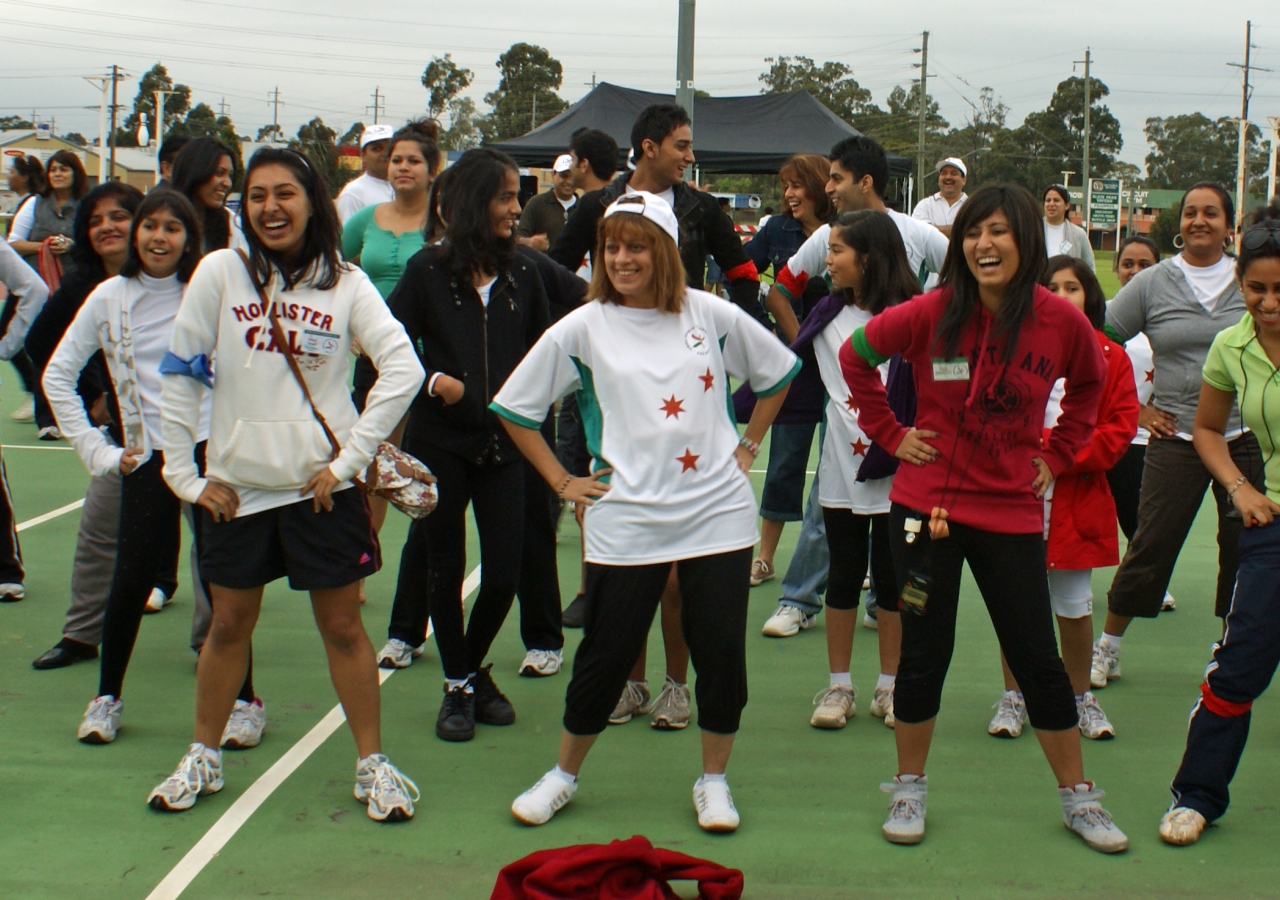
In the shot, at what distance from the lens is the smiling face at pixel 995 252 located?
362 cm

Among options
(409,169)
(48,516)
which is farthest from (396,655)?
(48,516)

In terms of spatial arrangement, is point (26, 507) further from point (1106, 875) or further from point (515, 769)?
point (1106, 875)

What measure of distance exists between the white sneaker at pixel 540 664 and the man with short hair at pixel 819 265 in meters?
1.10

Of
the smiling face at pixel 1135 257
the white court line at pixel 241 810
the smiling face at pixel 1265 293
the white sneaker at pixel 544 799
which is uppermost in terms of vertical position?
the smiling face at pixel 1135 257

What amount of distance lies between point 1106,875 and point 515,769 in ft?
6.07

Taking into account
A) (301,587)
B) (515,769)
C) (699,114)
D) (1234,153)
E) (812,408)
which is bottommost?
(515,769)

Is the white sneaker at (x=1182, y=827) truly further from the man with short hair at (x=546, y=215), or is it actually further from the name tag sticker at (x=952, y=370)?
the man with short hair at (x=546, y=215)

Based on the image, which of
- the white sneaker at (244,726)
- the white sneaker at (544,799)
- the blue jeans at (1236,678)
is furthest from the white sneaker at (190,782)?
the blue jeans at (1236,678)

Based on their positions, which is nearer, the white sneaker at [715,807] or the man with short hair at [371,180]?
the white sneaker at [715,807]

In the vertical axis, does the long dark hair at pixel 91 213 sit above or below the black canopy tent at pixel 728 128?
below

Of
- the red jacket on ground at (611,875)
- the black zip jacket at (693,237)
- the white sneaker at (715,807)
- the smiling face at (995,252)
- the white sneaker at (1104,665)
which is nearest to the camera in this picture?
the red jacket on ground at (611,875)

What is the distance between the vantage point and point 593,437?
391 centimetres

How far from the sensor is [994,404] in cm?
367

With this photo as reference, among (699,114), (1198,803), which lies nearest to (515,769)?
(1198,803)
